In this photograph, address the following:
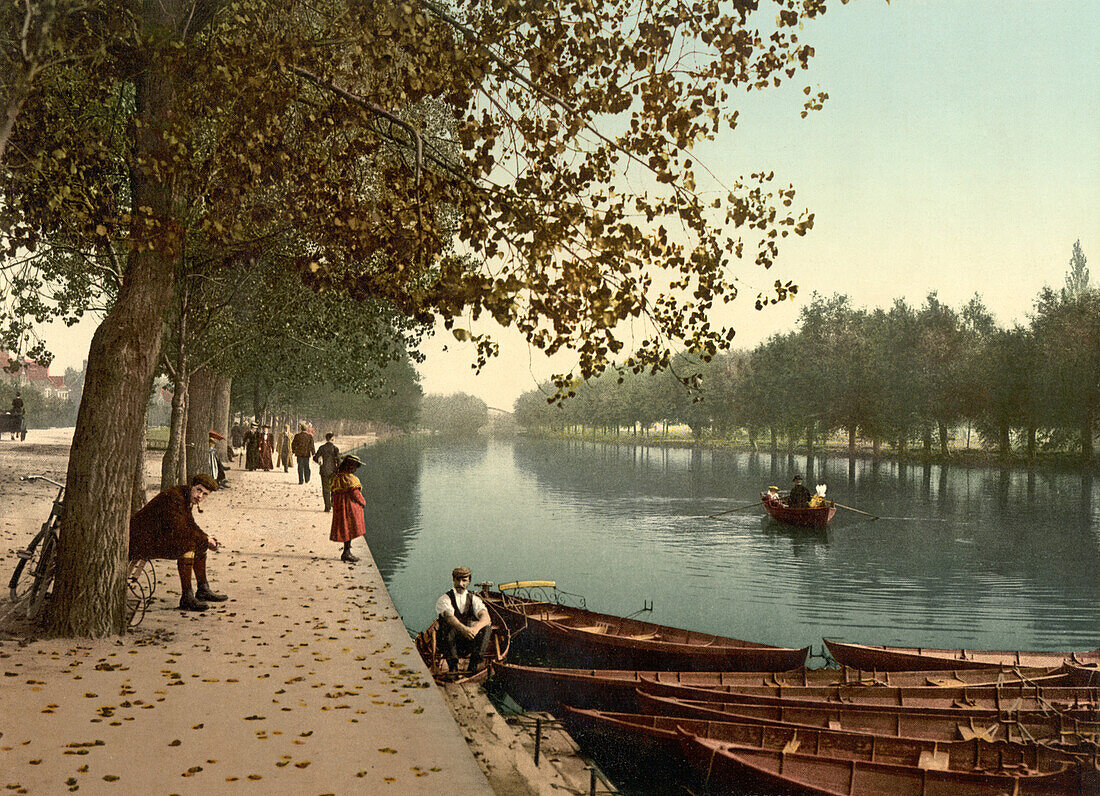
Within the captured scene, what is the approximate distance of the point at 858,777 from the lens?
8.92 m

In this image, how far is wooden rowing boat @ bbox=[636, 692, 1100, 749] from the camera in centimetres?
1023

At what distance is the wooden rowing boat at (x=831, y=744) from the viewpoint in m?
9.21

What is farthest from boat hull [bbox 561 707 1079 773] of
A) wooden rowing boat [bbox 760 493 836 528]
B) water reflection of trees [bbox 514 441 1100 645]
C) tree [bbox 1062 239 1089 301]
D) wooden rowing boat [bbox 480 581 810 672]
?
tree [bbox 1062 239 1089 301]

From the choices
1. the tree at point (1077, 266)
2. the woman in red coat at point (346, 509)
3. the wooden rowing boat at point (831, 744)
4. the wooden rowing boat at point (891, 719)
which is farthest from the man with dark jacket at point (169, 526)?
the tree at point (1077, 266)

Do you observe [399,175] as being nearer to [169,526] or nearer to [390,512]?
[169,526]

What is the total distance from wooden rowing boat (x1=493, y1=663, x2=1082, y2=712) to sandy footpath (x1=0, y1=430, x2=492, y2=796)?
2.18 metres

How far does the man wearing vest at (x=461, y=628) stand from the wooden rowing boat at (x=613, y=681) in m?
0.73

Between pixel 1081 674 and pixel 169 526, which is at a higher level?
pixel 169 526

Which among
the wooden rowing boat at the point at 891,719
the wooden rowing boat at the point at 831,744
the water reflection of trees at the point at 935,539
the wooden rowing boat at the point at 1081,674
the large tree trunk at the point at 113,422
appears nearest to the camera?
the wooden rowing boat at the point at 831,744

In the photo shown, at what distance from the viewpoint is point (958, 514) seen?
44.1 m

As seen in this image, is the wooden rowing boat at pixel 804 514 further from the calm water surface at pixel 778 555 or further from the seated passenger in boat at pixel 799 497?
the calm water surface at pixel 778 555

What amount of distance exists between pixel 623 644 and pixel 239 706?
748 centimetres

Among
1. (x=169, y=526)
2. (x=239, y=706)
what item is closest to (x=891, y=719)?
(x=239, y=706)

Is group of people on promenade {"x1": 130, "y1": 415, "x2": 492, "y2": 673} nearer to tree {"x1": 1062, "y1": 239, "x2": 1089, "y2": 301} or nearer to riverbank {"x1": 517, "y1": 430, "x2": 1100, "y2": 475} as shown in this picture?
riverbank {"x1": 517, "y1": 430, "x2": 1100, "y2": 475}
